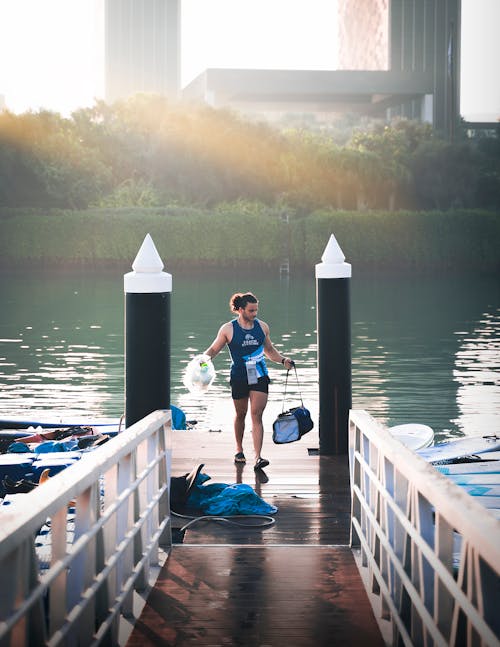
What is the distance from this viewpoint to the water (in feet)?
62.7

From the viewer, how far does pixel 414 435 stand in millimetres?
12352

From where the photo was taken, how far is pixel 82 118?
7488 centimetres

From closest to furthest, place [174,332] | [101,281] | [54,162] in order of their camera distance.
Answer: [174,332], [101,281], [54,162]

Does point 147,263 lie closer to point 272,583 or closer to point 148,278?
point 148,278

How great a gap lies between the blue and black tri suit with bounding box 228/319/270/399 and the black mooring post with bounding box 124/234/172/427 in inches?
73.5

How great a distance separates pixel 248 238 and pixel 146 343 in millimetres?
58834

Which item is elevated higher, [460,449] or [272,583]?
[272,583]

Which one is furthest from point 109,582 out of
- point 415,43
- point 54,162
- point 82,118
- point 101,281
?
point 415,43

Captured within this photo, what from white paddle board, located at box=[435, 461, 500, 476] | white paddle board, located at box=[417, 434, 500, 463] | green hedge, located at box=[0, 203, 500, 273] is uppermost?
green hedge, located at box=[0, 203, 500, 273]

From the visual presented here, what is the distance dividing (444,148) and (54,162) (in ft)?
86.6

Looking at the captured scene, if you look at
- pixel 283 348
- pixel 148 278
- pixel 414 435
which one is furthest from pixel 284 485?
pixel 283 348

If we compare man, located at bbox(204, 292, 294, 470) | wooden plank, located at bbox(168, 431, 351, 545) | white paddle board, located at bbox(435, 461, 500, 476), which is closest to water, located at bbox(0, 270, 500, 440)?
wooden plank, located at bbox(168, 431, 351, 545)

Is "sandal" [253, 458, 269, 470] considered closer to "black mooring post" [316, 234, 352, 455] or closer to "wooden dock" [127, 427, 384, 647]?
"wooden dock" [127, 427, 384, 647]

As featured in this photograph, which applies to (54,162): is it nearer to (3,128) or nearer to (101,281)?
(3,128)
